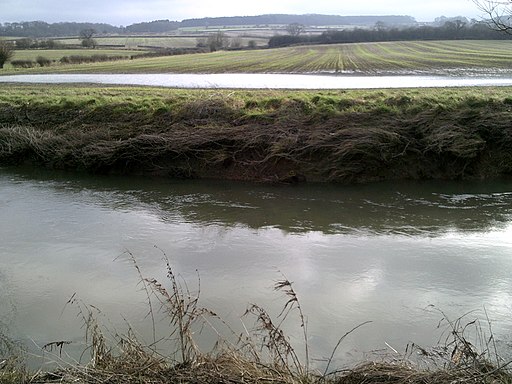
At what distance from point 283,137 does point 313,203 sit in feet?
9.49

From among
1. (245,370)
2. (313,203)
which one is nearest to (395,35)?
(313,203)

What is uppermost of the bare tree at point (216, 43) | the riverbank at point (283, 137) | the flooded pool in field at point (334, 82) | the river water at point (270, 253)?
the bare tree at point (216, 43)

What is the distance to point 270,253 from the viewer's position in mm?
9086

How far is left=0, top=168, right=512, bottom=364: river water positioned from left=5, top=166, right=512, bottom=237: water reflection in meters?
0.05

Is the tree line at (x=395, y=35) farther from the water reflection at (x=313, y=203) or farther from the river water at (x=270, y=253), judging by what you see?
the river water at (x=270, y=253)

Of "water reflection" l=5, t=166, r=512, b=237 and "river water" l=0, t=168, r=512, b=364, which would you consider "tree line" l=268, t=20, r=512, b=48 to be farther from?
"river water" l=0, t=168, r=512, b=364

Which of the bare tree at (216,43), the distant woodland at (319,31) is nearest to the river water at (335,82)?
the distant woodland at (319,31)

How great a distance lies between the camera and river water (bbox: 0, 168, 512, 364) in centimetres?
675

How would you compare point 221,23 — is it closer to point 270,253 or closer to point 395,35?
point 395,35

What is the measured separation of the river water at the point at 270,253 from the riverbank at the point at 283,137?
2.25 feet

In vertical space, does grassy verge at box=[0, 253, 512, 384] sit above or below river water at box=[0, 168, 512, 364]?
above

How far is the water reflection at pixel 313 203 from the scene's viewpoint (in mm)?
10688

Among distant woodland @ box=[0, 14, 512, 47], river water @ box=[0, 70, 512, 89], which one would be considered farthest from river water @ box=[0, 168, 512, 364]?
river water @ box=[0, 70, 512, 89]

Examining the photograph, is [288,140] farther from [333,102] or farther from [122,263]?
[122,263]
